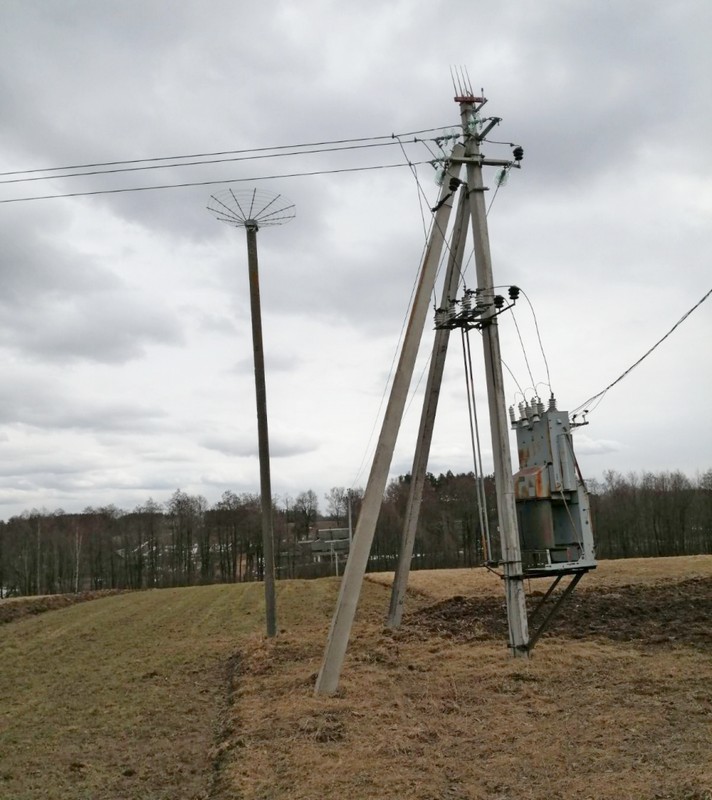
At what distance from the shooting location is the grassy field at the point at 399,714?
20.3 ft

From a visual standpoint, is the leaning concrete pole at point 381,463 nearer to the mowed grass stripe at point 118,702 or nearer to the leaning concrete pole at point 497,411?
the leaning concrete pole at point 497,411

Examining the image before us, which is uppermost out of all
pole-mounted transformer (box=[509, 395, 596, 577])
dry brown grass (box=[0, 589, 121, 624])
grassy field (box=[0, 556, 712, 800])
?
pole-mounted transformer (box=[509, 395, 596, 577])

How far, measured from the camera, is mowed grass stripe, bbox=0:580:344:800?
7466 millimetres

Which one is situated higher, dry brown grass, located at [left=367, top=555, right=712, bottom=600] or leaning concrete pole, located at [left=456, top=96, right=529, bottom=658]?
leaning concrete pole, located at [left=456, top=96, right=529, bottom=658]

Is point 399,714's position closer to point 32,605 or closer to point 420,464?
point 420,464

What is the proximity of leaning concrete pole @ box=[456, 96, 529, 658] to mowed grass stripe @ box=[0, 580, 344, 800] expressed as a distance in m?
4.60

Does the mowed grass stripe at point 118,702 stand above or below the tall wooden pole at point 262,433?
below

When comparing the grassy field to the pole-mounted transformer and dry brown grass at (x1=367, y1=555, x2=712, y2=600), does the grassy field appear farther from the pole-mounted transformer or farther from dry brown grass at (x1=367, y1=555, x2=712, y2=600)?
dry brown grass at (x1=367, y1=555, x2=712, y2=600)

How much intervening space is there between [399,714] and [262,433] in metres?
9.54

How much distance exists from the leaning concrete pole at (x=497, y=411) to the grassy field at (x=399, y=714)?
2.43ft

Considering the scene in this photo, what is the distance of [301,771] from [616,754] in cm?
277

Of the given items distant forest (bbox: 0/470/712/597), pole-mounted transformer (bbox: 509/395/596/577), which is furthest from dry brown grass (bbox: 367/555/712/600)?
distant forest (bbox: 0/470/712/597)

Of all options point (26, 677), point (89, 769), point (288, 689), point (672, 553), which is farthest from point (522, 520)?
point (672, 553)

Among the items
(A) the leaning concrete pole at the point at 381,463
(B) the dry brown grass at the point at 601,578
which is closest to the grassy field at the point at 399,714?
(A) the leaning concrete pole at the point at 381,463
